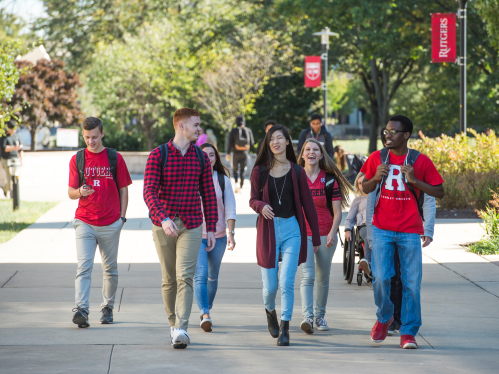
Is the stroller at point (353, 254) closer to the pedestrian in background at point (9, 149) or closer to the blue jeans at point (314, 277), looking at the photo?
the blue jeans at point (314, 277)

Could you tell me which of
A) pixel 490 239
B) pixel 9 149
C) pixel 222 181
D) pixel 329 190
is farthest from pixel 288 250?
pixel 9 149

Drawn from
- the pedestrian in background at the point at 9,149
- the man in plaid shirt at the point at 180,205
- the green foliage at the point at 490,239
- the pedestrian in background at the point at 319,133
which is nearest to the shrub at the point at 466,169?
the green foliage at the point at 490,239

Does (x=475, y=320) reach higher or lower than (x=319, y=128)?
lower

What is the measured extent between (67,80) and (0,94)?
14.3 metres

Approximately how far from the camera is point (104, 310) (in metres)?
5.88

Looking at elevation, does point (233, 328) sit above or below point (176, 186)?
below

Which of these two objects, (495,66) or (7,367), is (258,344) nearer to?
(7,367)

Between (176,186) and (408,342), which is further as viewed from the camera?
(408,342)

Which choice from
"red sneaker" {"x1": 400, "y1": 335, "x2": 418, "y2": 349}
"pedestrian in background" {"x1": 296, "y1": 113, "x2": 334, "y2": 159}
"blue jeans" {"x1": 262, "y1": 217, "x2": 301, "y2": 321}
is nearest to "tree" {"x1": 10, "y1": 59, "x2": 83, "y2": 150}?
"pedestrian in background" {"x1": 296, "y1": 113, "x2": 334, "y2": 159}

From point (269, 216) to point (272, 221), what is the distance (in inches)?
5.0

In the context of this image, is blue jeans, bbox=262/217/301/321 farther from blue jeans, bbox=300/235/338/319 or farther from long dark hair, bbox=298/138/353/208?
long dark hair, bbox=298/138/353/208

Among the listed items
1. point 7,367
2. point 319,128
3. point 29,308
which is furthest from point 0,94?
point 7,367

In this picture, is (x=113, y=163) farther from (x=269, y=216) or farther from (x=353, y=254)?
(x=353, y=254)

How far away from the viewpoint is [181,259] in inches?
198
